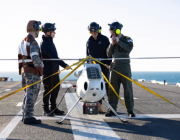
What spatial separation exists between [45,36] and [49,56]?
2.03 ft

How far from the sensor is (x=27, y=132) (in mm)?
4105

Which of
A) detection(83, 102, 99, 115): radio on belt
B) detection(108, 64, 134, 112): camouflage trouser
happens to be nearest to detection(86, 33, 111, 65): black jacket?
detection(108, 64, 134, 112): camouflage trouser

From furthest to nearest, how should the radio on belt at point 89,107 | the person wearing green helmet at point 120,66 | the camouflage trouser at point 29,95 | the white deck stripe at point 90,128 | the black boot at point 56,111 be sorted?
the black boot at point 56,111, the person wearing green helmet at point 120,66, the camouflage trouser at point 29,95, the radio on belt at point 89,107, the white deck stripe at point 90,128

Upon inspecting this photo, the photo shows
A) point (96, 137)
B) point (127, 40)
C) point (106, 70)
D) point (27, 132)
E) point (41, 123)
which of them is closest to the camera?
point (96, 137)

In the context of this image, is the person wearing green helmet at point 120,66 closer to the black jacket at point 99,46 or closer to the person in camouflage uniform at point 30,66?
the black jacket at point 99,46

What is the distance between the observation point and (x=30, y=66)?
490 cm

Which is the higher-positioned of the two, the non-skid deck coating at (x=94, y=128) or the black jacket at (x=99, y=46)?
the black jacket at (x=99, y=46)

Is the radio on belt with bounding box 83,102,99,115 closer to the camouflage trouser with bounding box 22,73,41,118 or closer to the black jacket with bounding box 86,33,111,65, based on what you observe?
the camouflage trouser with bounding box 22,73,41,118

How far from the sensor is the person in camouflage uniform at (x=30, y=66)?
478cm

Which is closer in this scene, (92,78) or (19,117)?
(92,78)

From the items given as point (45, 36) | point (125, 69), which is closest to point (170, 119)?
point (125, 69)

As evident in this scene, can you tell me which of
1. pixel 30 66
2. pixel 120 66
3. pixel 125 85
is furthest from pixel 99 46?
pixel 30 66

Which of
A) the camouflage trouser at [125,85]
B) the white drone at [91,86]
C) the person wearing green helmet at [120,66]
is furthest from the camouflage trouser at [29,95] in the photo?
the camouflage trouser at [125,85]

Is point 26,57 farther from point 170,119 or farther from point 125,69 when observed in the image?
point 170,119
